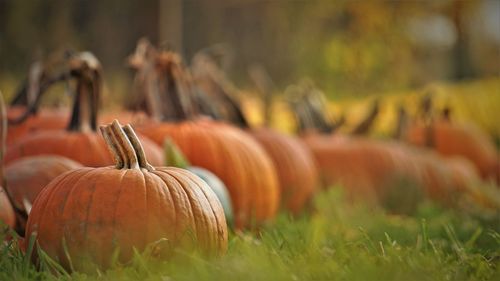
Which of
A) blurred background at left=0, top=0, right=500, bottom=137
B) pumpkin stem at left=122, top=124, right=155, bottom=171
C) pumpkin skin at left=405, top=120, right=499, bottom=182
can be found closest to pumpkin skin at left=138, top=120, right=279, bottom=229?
pumpkin stem at left=122, top=124, right=155, bottom=171

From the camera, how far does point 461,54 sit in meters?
12.1

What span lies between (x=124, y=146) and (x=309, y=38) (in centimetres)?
838

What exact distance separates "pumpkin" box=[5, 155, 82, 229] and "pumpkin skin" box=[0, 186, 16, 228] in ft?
0.44

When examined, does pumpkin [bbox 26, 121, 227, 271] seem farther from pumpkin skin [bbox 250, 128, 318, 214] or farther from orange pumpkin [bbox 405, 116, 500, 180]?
orange pumpkin [bbox 405, 116, 500, 180]

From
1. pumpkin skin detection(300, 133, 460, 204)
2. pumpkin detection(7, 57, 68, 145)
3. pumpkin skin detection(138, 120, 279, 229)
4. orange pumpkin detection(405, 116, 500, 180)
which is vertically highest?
pumpkin detection(7, 57, 68, 145)

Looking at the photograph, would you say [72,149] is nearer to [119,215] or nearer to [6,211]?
[6,211]

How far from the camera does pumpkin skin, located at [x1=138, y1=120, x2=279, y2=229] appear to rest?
356 centimetres

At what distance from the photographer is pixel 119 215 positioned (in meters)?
2.06

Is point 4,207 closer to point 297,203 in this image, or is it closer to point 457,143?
point 297,203

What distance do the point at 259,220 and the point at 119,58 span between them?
4.35 meters

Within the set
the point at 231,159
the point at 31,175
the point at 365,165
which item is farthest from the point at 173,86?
the point at 365,165

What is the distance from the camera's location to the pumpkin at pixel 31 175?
2586 millimetres

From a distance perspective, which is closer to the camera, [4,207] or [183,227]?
[183,227]

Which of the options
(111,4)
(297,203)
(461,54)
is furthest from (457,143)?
(461,54)
